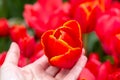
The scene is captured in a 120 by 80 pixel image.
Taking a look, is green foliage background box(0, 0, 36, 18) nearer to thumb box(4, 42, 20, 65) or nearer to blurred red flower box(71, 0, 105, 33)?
blurred red flower box(71, 0, 105, 33)

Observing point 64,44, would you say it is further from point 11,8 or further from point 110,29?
point 11,8

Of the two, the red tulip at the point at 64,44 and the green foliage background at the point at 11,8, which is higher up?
the red tulip at the point at 64,44

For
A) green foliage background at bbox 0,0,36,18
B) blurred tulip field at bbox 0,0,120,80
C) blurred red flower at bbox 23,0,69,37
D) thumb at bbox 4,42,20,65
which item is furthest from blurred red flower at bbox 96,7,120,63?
green foliage background at bbox 0,0,36,18

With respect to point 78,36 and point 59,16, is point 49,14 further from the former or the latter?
point 78,36

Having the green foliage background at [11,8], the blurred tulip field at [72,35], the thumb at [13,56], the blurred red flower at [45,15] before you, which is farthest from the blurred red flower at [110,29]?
the green foliage background at [11,8]

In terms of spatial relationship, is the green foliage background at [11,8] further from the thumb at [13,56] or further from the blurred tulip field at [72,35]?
the thumb at [13,56]

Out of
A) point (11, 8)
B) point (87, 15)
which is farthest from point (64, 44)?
point (11, 8)
